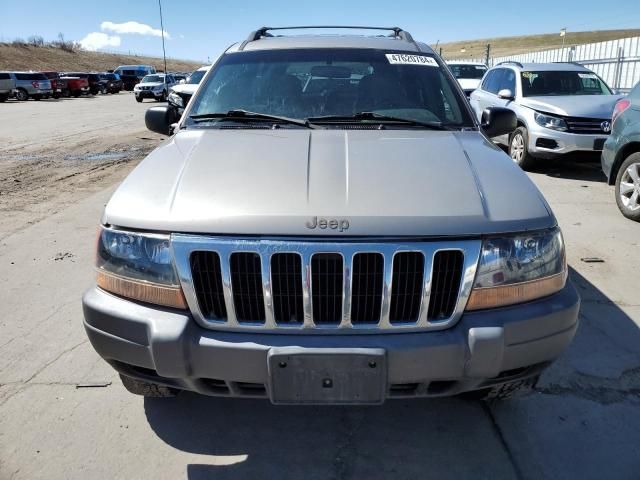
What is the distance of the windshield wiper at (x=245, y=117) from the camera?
310cm

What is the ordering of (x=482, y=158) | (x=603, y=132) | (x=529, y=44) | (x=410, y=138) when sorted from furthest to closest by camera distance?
1. (x=529, y=44)
2. (x=603, y=132)
3. (x=410, y=138)
4. (x=482, y=158)

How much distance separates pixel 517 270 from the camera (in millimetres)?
2189

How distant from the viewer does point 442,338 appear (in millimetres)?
2082

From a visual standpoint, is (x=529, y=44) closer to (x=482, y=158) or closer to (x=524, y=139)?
(x=524, y=139)

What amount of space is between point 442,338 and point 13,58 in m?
69.5

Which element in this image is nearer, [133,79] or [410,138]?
[410,138]

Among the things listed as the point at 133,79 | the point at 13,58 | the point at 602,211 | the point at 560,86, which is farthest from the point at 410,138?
the point at 13,58

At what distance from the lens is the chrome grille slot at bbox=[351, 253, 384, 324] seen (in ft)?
6.77

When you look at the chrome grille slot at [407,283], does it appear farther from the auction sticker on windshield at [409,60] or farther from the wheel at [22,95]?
the wheel at [22,95]

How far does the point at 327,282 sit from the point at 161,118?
246 cm

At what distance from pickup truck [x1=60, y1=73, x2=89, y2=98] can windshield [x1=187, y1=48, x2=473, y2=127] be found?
37219mm

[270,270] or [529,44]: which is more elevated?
[529,44]

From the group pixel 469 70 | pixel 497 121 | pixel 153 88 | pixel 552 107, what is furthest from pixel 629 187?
pixel 153 88

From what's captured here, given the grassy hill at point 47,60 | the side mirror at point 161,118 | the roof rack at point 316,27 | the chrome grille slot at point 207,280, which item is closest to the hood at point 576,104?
the roof rack at point 316,27
